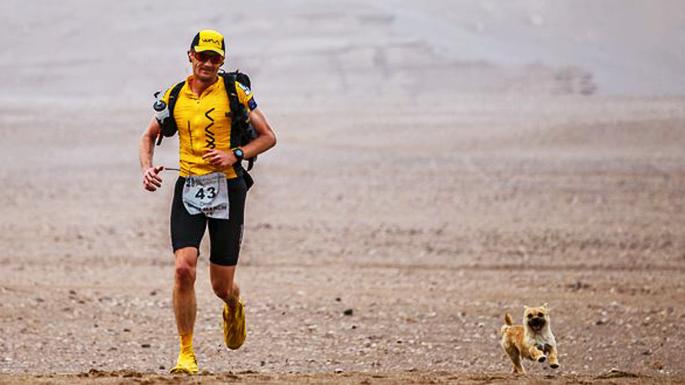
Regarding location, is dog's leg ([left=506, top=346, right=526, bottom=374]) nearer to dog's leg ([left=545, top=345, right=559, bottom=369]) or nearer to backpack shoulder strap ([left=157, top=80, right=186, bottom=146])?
dog's leg ([left=545, top=345, right=559, bottom=369])

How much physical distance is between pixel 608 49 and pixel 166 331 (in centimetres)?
12426

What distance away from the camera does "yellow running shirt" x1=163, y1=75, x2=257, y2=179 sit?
30.7 ft

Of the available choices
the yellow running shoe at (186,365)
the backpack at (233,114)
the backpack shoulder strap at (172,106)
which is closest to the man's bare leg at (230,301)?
the yellow running shoe at (186,365)

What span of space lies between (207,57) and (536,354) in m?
2.60

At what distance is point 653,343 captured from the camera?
12.9 m

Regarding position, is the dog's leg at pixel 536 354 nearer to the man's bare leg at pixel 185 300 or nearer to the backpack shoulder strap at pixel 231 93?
the man's bare leg at pixel 185 300

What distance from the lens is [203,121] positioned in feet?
30.7

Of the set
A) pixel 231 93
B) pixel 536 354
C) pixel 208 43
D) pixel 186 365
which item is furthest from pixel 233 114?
pixel 536 354

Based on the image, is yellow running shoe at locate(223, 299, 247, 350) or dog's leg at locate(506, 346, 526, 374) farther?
yellow running shoe at locate(223, 299, 247, 350)

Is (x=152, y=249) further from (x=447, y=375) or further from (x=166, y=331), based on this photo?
(x=447, y=375)

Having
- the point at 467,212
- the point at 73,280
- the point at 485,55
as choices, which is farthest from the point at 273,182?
the point at 485,55

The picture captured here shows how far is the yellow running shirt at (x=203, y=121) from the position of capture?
9.37 m

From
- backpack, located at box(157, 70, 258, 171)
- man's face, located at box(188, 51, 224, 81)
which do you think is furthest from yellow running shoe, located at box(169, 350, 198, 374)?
man's face, located at box(188, 51, 224, 81)

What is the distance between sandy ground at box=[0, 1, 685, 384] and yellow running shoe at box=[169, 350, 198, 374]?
19cm
